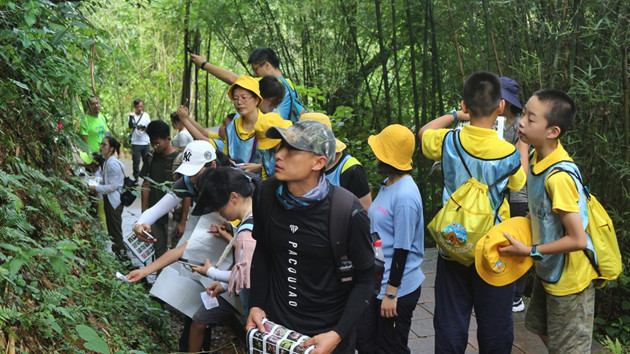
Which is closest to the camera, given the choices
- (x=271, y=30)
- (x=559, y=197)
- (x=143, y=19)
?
(x=559, y=197)

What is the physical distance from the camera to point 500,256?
295cm

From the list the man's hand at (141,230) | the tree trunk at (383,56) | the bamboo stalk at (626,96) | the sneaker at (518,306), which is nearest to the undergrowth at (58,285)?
the man's hand at (141,230)

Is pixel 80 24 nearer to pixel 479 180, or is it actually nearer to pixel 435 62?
pixel 479 180

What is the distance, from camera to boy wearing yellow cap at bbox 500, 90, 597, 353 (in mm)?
2908

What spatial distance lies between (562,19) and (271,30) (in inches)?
187

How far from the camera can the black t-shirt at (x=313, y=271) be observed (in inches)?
94.6

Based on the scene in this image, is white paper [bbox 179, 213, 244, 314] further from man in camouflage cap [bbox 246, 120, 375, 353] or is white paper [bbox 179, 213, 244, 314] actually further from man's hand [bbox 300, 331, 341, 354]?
man's hand [bbox 300, 331, 341, 354]

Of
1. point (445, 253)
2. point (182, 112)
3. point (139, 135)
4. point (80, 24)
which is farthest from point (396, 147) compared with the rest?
point (139, 135)

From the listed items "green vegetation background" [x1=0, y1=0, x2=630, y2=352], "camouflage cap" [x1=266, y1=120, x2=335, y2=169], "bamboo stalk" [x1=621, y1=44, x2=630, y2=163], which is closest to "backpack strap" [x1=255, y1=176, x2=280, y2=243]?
"camouflage cap" [x1=266, y1=120, x2=335, y2=169]

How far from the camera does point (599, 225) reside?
117 inches

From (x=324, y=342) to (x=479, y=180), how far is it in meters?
1.21

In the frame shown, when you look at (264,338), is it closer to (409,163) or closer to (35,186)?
(409,163)

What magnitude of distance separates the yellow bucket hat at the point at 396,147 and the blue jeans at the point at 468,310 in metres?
0.56

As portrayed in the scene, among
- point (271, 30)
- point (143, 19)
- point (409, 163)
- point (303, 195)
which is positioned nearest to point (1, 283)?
point (303, 195)
